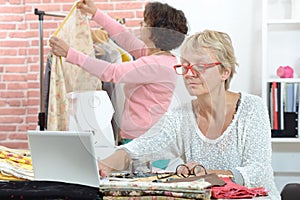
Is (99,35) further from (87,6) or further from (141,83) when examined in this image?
(141,83)

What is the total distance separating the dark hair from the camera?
183 cm

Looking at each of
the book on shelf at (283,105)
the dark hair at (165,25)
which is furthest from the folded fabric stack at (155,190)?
the book on shelf at (283,105)

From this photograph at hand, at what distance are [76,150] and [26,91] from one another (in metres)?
2.84

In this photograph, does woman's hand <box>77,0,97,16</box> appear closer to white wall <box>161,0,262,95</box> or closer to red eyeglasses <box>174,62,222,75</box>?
white wall <box>161,0,262,95</box>

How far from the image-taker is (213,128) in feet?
7.07

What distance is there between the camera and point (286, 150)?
12.5 ft

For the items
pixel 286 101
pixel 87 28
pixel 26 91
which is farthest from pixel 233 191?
pixel 26 91

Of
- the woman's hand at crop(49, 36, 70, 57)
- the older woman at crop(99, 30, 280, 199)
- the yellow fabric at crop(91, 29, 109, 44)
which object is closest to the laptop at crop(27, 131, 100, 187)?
the older woman at crop(99, 30, 280, 199)

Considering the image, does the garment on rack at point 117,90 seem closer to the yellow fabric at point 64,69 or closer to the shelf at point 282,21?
the yellow fabric at point 64,69

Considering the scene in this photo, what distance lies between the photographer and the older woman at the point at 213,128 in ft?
6.33

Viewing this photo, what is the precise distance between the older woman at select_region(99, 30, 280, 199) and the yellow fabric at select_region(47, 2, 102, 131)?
3.64 ft

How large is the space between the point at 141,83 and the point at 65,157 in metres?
0.38

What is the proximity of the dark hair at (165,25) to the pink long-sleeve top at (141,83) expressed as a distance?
5 cm

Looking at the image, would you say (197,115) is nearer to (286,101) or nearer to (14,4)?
(286,101)
